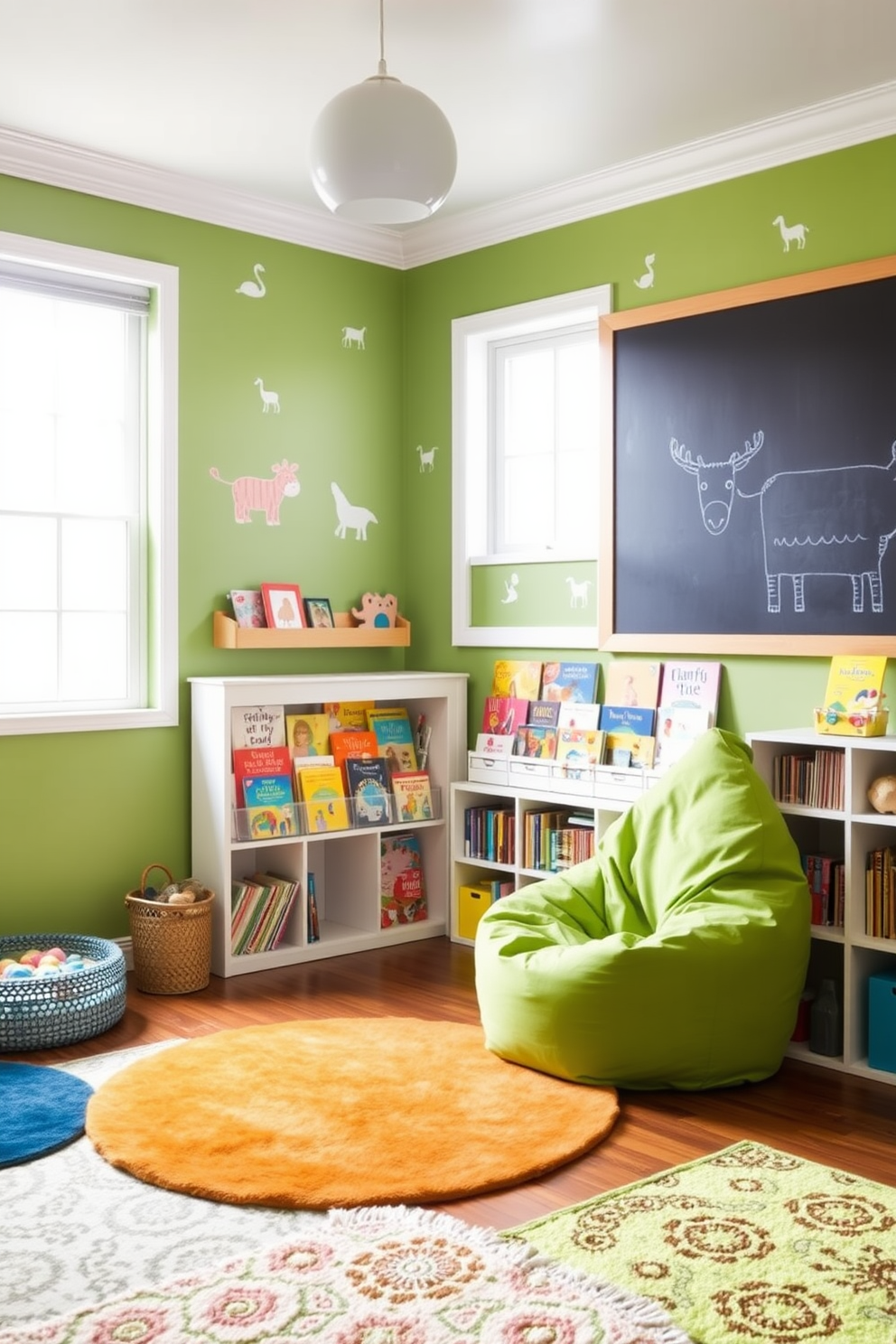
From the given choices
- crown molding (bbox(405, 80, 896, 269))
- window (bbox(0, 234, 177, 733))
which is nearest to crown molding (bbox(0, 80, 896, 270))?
crown molding (bbox(405, 80, 896, 269))

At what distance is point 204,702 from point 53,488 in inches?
35.9

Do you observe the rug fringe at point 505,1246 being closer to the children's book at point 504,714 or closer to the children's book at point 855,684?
the children's book at point 855,684

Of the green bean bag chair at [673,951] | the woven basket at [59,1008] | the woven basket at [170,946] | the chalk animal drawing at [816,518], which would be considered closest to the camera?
the green bean bag chair at [673,951]

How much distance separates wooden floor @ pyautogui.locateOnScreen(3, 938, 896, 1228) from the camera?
9.44 feet

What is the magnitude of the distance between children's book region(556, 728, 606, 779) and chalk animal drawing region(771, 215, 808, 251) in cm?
175

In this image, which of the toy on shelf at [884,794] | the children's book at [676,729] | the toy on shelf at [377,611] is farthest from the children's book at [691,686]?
the toy on shelf at [377,611]

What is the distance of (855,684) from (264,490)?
7.77ft

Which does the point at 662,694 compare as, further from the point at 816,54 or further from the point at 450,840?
the point at 816,54

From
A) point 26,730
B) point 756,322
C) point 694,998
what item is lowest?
point 694,998

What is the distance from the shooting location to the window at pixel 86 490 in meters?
4.51

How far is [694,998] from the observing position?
3.36m

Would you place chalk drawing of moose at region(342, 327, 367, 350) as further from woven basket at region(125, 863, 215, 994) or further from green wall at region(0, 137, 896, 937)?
woven basket at region(125, 863, 215, 994)

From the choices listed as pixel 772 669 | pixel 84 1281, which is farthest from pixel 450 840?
pixel 84 1281

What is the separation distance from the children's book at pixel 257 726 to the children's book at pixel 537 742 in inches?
35.2
